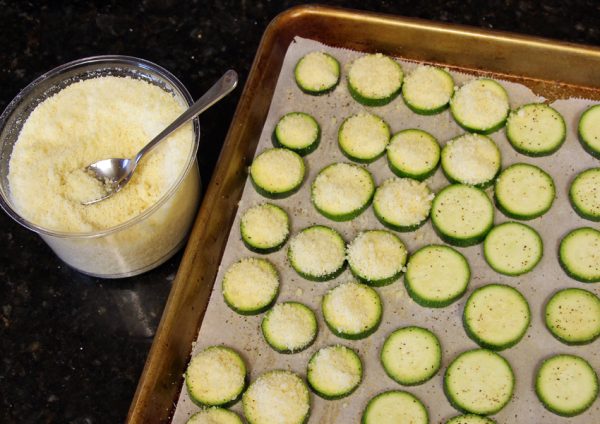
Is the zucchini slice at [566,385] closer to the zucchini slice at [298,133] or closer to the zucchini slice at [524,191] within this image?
the zucchini slice at [524,191]

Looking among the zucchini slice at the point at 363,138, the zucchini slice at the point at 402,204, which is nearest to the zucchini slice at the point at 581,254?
the zucchini slice at the point at 402,204

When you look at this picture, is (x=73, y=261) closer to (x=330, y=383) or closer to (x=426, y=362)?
(x=330, y=383)

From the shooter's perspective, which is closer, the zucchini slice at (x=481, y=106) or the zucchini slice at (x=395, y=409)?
the zucchini slice at (x=395, y=409)

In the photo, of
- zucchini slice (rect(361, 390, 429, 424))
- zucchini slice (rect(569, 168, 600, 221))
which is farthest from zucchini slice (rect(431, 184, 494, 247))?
zucchini slice (rect(361, 390, 429, 424))

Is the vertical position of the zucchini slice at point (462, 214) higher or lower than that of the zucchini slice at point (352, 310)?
higher

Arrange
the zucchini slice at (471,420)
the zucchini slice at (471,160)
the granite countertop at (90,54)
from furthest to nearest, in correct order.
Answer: the zucchini slice at (471,160)
the granite countertop at (90,54)
the zucchini slice at (471,420)

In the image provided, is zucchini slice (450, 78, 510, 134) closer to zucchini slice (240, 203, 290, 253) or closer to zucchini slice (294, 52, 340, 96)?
zucchini slice (294, 52, 340, 96)

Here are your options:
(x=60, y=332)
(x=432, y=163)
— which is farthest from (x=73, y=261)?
(x=432, y=163)

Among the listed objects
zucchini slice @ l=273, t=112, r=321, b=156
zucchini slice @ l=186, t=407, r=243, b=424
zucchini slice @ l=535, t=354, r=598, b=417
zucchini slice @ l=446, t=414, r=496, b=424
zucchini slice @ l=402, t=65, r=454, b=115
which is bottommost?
zucchini slice @ l=186, t=407, r=243, b=424
